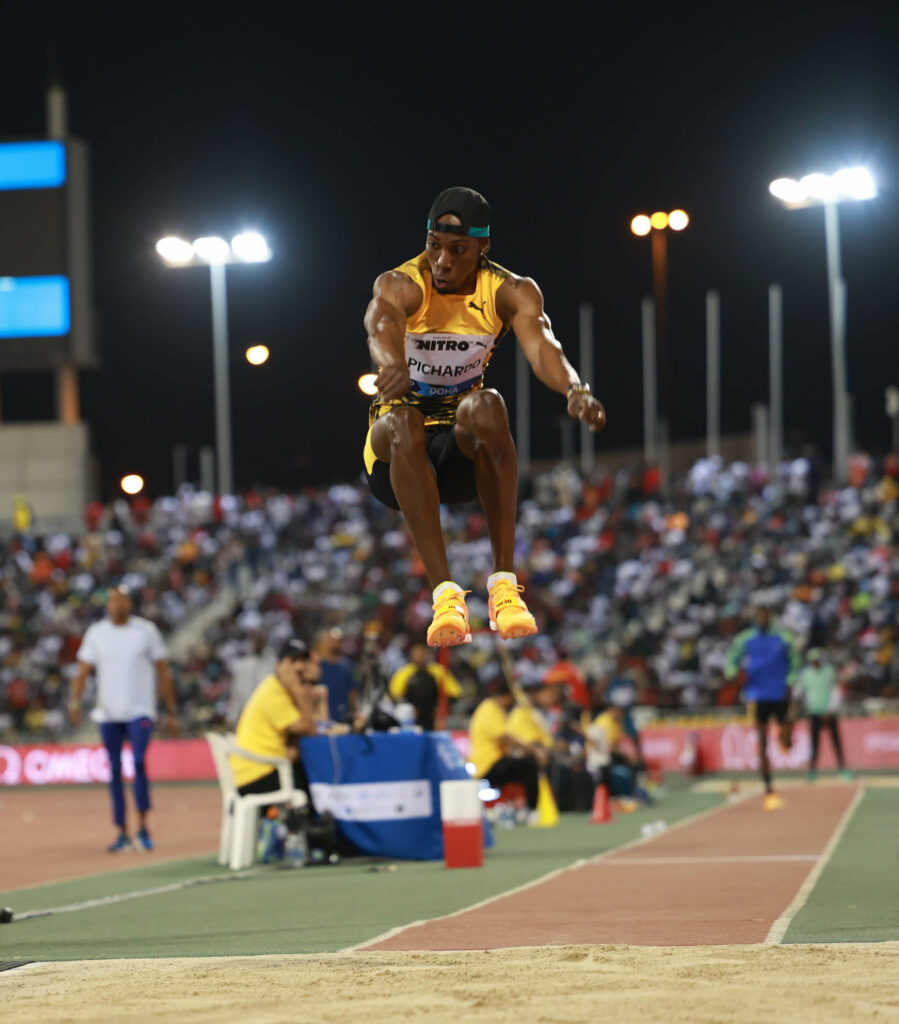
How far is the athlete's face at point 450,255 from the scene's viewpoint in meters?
6.24

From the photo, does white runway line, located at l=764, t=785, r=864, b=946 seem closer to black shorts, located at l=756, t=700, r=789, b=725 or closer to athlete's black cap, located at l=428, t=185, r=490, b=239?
black shorts, located at l=756, t=700, r=789, b=725

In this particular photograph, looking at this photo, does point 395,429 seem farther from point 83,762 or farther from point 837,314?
point 83,762

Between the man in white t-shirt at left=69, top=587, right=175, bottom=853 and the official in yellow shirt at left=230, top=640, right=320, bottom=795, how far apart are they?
53.4 inches

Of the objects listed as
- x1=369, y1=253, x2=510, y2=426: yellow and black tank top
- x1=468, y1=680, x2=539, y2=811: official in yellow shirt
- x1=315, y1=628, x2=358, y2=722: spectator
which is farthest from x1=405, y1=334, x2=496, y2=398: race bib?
x1=468, y1=680, x2=539, y2=811: official in yellow shirt

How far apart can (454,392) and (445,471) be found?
0.33 m

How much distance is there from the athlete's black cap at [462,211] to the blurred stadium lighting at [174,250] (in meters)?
5.25

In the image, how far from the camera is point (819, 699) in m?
20.2

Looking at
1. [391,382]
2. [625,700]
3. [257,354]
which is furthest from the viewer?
[625,700]

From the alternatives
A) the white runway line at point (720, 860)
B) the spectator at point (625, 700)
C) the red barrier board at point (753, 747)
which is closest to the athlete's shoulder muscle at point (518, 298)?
the white runway line at point (720, 860)

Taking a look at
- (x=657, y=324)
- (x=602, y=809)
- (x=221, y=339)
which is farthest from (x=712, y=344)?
(x=602, y=809)

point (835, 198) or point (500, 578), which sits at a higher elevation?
point (835, 198)

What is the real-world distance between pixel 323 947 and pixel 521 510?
23.9 m

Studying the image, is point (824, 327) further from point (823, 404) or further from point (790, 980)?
point (790, 980)

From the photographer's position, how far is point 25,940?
23.0 feet
